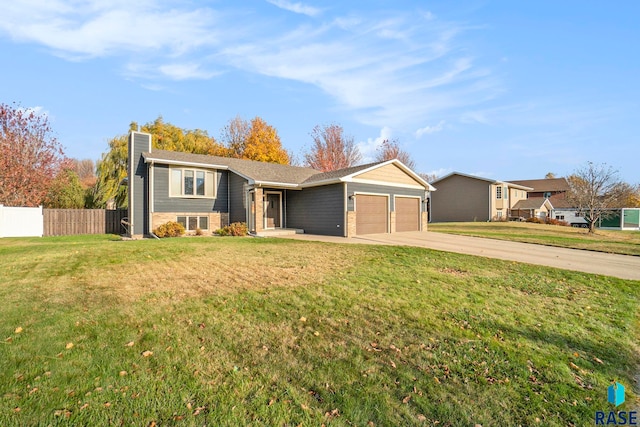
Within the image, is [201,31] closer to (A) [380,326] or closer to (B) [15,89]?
(A) [380,326]

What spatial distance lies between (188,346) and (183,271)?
13.0ft

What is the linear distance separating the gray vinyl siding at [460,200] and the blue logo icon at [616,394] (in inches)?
1326

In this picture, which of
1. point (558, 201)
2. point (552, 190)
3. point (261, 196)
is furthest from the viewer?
point (552, 190)

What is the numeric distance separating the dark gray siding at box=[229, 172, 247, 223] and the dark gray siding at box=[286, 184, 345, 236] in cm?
310

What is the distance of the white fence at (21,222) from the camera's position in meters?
17.2

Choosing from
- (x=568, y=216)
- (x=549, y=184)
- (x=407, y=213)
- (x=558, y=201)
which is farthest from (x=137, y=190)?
(x=549, y=184)

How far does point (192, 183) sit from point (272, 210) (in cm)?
489

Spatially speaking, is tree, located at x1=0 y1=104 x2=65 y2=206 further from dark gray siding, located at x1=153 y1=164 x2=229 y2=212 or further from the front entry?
the front entry

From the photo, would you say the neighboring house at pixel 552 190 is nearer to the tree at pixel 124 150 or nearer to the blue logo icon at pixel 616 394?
the tree at pixel 124 150

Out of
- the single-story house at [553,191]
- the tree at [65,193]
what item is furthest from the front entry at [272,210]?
the single-story house at [553,191]

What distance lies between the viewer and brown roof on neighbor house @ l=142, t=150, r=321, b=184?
57.0 feet

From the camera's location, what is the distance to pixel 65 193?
2247 cm

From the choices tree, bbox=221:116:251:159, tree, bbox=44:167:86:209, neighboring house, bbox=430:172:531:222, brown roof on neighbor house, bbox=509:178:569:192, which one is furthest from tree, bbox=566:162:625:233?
tree, bbox=44:167:86:209

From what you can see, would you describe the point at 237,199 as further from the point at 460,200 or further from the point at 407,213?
the point at 460,200
